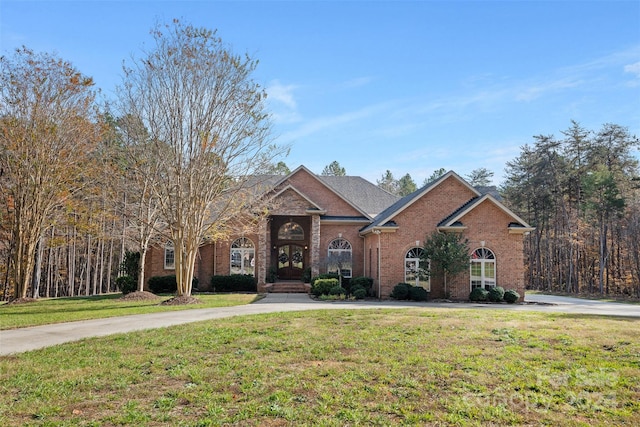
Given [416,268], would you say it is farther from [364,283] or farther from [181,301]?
[181,301]

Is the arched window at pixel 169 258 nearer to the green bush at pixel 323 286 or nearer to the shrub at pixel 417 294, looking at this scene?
the green bush at pixel 323 286

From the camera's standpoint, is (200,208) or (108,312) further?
(200,208)

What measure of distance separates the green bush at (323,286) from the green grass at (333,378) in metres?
11.4

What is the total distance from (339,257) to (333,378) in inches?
783

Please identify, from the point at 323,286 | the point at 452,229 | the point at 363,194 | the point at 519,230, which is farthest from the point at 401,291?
the point at 363,194

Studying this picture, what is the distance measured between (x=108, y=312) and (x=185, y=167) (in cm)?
611

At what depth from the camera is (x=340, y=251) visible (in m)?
26.4

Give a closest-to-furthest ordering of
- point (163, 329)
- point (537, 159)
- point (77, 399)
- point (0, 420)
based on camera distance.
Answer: point (0, 420) < point (77, 399) < point (163, 329) < point (537, 159)

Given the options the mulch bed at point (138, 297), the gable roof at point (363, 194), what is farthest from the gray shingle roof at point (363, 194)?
the mulch bed at point (138, 297)

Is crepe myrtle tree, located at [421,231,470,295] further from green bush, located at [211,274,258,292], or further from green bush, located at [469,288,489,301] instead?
green bush, located at [211,274,258,292]

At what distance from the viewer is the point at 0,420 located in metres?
4.89

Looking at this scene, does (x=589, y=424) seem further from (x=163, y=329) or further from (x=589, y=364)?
(x=163, y=329)

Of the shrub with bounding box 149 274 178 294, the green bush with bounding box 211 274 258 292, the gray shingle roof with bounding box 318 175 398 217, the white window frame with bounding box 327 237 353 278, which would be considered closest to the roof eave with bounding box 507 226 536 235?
the white window frame with bounding box 327 237 353 278

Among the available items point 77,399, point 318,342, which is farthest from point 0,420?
point 318,342
